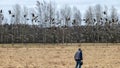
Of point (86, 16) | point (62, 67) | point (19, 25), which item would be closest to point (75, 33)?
point (86, 16)

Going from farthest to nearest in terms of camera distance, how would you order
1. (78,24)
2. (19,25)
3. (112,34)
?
(78,24) → (19,25) → (112,34)

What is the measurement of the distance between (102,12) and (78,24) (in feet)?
33.1

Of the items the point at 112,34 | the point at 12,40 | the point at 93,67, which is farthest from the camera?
the point at 112,34

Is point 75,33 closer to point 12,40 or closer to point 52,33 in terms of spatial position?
point 52,33

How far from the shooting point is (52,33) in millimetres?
115938

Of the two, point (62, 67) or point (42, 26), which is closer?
point (62, 67)

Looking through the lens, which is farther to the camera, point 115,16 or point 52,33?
point 115,16

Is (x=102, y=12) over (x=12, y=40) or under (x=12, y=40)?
over

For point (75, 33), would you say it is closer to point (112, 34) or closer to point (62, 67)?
point (112, 34)

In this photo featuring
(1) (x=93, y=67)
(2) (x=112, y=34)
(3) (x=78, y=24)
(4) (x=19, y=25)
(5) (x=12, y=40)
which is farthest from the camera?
(3) (x=78, y=24)

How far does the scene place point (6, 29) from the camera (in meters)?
122

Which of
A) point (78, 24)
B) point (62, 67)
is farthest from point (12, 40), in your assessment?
point (62, 67)

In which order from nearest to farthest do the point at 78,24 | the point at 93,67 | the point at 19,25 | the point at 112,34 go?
A: the point at 93,67 < the point at 112,34 < the point at 19,25 < the point at 78,24

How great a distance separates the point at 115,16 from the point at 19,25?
106 ft
